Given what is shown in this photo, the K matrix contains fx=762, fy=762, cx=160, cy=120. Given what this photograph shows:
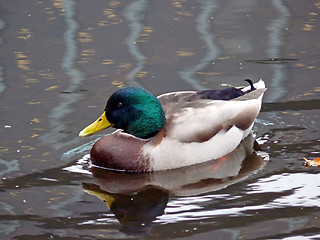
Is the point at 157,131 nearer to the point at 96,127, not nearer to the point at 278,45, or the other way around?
the point at 96,127

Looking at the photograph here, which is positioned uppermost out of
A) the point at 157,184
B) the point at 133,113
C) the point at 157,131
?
the point at 133,113

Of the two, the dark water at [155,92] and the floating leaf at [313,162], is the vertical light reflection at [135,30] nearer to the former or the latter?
the dark water at [155,92]

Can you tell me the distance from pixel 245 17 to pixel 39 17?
3074 mm

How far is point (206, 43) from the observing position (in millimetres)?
10477

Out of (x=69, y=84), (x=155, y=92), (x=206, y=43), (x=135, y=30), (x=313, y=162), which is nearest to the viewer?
(x=313, y=162)

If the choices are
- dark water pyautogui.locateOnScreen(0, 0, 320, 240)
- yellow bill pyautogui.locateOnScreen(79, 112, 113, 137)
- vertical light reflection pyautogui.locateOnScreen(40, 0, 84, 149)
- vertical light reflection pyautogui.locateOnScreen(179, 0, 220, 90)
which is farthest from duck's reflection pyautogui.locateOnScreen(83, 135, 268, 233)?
vertical light reflection pyautogui.locateOnScreen(179, 0, 220, 90)

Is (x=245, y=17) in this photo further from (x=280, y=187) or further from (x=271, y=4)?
(x=280, y=187)

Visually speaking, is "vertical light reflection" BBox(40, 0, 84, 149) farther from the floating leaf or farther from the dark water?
the floating leaf

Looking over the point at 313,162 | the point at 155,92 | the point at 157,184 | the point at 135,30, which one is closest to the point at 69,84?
the point at 155,92

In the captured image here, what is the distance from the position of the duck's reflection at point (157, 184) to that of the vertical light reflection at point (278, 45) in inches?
63.7

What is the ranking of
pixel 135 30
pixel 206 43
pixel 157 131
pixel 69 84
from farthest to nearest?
pixel 135 30
pixel 206 43
pixel 69 84
pixel 157 131

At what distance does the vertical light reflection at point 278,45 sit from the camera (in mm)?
8727

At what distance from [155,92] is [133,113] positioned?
1721 millimetres

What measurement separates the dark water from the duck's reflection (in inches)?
0.6
